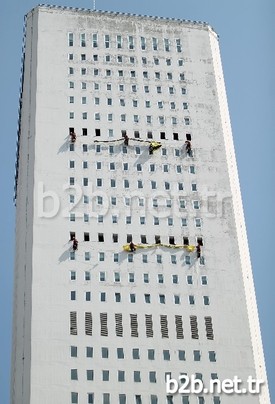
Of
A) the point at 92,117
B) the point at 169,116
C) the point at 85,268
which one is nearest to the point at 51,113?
the point at 92,117

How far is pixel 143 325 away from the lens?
60.7 metres

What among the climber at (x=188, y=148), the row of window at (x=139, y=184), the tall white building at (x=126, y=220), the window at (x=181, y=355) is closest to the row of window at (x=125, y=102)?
the tall white building at (x=126, y=220)

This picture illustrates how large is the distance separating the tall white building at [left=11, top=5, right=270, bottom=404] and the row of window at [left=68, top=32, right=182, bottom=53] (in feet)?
0.36

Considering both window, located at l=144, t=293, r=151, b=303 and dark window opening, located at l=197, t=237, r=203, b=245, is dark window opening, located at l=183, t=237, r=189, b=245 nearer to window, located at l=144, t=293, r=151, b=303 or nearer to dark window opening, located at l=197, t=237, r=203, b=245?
dark window opening, located at l=197, t=237, r=203, b=245

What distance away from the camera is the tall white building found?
2328 inches

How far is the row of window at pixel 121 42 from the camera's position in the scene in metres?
73.9

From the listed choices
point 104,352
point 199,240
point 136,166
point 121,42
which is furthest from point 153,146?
point 104,352

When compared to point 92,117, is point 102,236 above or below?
below

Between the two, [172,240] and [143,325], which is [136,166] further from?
[143,325]

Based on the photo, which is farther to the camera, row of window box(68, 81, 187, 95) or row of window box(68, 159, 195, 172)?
row of window box(68, 81, 187, 95)

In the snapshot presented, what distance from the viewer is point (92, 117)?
69500 mm

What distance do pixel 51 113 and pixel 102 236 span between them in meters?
10.7

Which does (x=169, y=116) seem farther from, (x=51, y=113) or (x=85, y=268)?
(x=85, y=268)

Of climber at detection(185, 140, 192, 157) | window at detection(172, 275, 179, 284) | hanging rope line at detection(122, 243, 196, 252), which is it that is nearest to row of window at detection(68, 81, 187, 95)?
climber at detection(185, 140, 192, 157)
